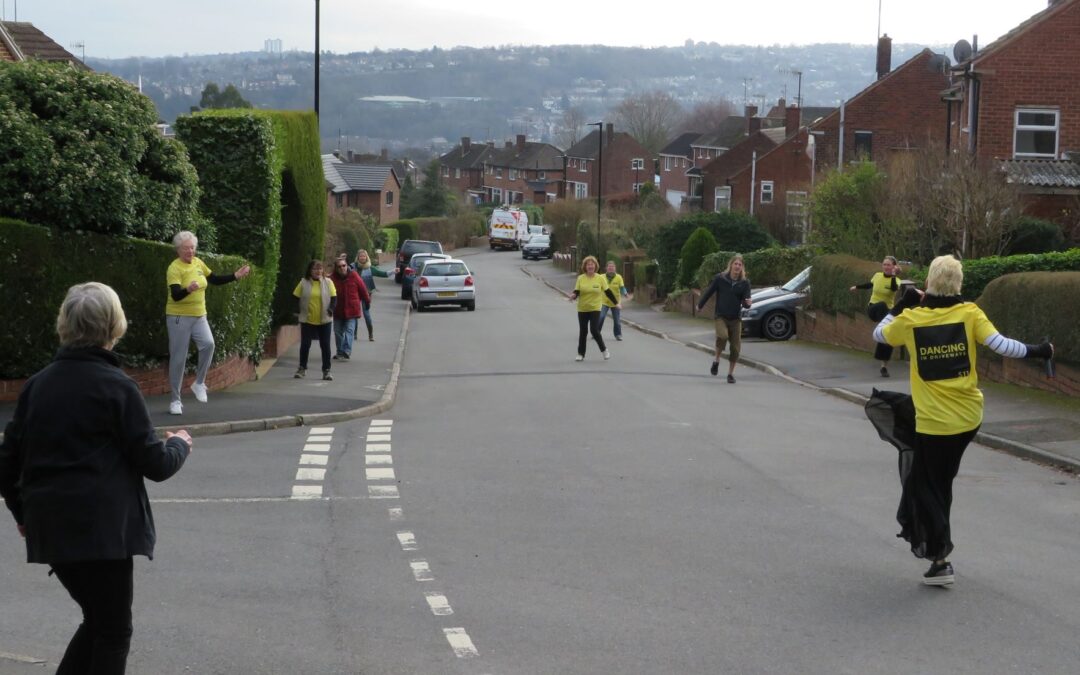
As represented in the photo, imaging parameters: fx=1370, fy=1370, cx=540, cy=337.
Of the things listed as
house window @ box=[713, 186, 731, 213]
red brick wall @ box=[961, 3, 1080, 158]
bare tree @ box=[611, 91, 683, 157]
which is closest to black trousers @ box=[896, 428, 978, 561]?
red brick wall @ box=[961, 3, 1080, 158]

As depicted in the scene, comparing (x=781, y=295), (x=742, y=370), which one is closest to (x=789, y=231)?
(x=781, y=295)

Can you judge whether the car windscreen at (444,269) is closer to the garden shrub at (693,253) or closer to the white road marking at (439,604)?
the garden shrub at (693,253)

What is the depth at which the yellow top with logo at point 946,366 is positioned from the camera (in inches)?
308

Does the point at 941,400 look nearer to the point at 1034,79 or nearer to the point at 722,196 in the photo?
the point at 1034,79

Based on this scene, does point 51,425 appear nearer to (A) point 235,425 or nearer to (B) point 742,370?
(A) point 235,425

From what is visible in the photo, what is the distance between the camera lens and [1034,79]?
33375 mm

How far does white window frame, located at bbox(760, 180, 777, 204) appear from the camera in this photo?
→ 3068 inches

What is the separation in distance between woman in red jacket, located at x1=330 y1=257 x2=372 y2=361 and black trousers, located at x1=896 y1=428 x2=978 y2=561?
15.3m

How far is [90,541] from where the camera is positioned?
488cm

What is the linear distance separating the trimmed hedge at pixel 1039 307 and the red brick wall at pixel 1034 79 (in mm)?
15801

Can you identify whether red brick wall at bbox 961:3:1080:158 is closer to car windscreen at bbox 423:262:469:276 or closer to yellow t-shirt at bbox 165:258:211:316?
car windscreen at bbox 423:262:469:276

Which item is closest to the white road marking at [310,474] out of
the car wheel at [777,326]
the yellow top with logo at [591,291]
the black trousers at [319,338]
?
the black trousers at [319,338]

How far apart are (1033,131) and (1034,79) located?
49.4 inches

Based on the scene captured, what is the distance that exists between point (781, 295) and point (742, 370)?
6.87 meters
